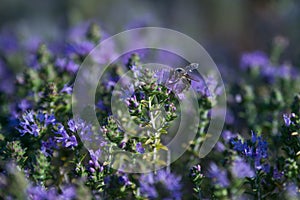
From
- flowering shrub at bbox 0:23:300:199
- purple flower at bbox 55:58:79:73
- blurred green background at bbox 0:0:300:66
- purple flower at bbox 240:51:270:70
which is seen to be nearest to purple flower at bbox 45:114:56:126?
flowering shrub at bbox 0:23:300:199

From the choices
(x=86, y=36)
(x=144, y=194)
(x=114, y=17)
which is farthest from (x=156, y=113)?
(x=114, y=17)

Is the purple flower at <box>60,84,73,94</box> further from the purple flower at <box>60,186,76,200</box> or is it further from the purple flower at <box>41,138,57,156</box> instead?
the purple flower at <box>60,186,76,200</box>

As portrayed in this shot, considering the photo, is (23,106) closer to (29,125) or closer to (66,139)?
(29,125)

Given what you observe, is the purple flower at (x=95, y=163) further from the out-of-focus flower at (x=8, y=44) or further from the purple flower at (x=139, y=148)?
the out-of-focus flower at (x=8, y=44)

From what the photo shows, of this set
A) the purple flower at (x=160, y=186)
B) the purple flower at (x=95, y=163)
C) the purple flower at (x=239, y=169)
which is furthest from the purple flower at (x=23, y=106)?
the purple flower at (x=239, y=169)

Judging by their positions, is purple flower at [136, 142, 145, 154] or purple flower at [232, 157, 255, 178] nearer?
purple flower at [232, 157, 255, 178]

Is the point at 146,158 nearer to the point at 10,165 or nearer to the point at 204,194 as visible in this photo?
the point at 204,194

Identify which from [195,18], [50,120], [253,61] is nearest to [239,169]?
[50,120]
